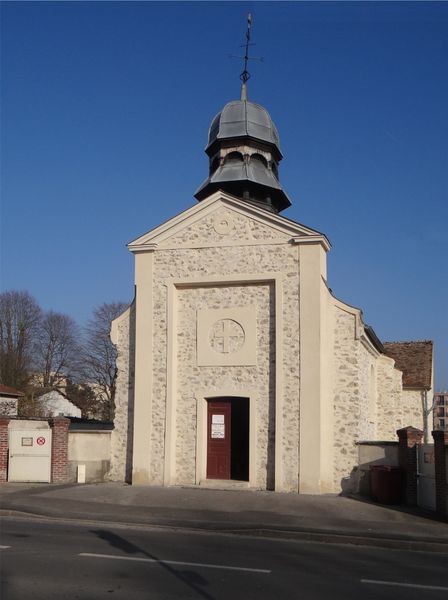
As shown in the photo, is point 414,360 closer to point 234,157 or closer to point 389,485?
point 234,157

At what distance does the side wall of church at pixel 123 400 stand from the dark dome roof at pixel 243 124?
8201 mm

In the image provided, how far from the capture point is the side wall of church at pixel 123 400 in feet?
69.4

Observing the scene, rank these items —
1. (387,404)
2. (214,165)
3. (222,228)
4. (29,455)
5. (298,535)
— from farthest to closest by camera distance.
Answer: (387,404) < (214,165) < (222,228) < (29,455) < (298,535)

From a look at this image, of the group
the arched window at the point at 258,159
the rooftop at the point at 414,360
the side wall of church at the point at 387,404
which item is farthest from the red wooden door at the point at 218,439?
the rooftop at the point at 414,360

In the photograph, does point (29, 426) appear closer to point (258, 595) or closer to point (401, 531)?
point (401, 531)

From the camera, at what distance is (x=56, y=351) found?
55.0 m

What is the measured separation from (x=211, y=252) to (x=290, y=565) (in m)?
12.5

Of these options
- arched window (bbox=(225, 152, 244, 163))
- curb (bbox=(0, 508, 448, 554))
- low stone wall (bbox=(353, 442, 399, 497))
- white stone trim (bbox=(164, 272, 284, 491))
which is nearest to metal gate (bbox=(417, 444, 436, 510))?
low stone wall (bbox=(353, 442, 399, 497))

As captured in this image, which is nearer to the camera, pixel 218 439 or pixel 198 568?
pixel 198 568

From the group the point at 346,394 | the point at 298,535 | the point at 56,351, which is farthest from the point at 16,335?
the point at 298,535

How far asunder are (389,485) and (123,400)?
8470 millimetres

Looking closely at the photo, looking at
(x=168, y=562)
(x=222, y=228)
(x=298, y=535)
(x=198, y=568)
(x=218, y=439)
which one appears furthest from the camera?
(x=222, y=228)

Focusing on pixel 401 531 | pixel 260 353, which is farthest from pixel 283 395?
pixel 401 531

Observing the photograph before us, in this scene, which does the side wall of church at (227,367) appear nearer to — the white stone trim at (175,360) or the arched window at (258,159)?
the white stone trim at (175,360)
